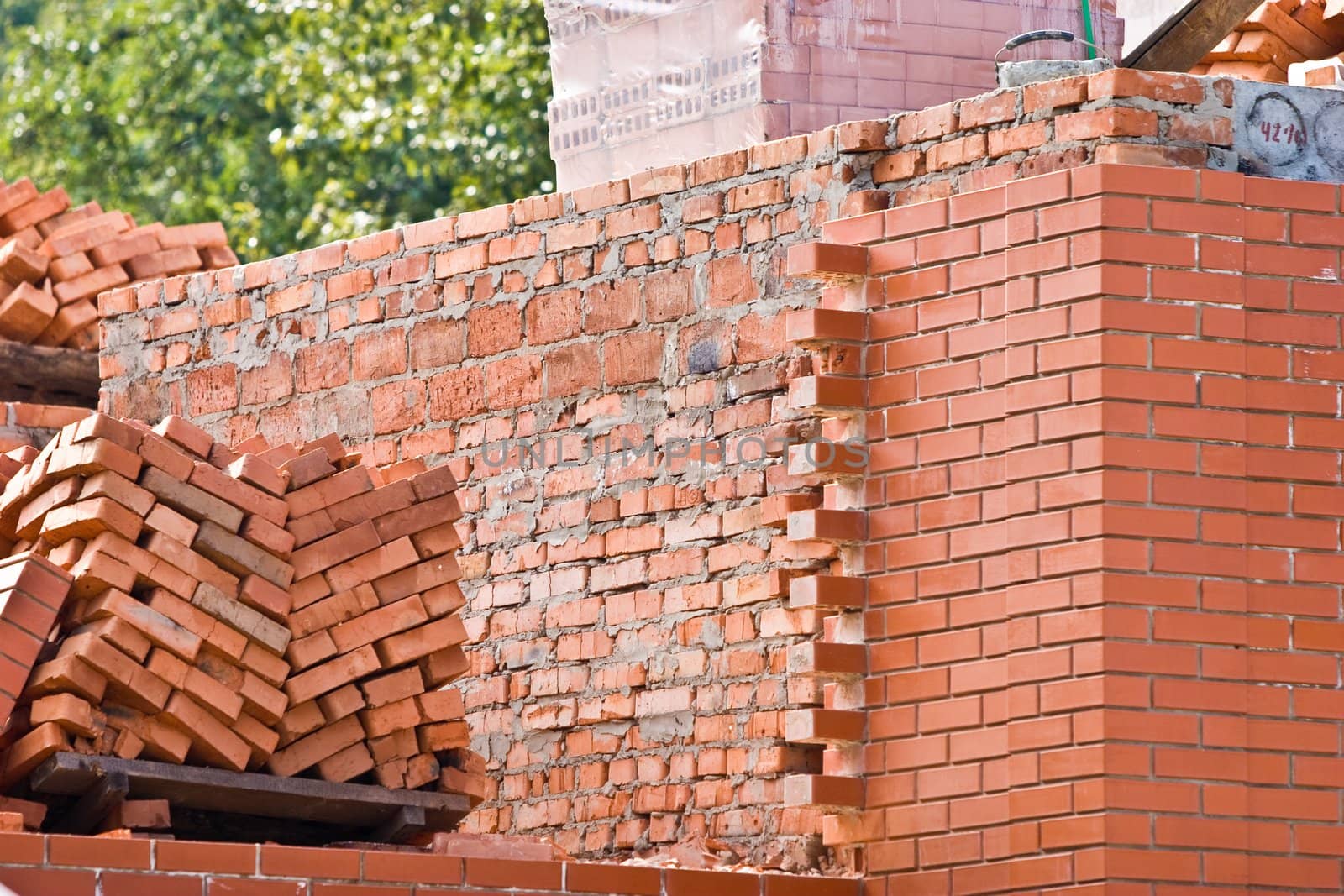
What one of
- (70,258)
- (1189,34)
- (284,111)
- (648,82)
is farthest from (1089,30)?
(284,111)

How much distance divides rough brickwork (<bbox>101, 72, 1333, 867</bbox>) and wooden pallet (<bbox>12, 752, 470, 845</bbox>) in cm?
77

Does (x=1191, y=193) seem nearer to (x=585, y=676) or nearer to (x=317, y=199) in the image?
(x=585, y=676)

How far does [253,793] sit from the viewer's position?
17.7 ft

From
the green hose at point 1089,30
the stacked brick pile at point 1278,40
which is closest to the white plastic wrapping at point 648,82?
the green hose at point 1089,30

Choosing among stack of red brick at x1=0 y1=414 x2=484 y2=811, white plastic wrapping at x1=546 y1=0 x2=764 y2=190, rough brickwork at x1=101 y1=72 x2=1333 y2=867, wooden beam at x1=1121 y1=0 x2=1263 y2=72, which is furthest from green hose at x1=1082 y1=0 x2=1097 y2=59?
stack of red brick at x1=0 y1=414 x2=484 y2=811

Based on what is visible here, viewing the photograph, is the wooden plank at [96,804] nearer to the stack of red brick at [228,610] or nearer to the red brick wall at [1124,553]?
the stack of red brick at [228,610]

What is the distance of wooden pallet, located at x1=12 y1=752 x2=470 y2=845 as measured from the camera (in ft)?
16.9

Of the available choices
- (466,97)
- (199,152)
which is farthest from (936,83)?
(199,152)

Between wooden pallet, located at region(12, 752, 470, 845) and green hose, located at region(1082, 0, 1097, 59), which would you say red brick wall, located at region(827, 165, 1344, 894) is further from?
green hose, located at region(1082, 0, 1097, 59)

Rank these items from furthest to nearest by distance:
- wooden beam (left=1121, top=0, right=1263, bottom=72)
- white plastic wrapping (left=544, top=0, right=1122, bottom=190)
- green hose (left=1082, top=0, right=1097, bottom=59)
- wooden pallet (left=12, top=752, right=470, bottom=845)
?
green hose (left=1082, top=0, right=1097, bottom=59) → wooden beam (left=1121, top=0, right=1263, bottom=72) → white plastic wrapping (left=544, top=0, right=1122, bottom=190) → wooden pallet (left=12, top=752, right=470, bottom=845)

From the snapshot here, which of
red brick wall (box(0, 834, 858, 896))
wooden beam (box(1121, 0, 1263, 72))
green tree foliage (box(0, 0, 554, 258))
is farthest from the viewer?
green tree foliage (box(0, 0, 554, 258))

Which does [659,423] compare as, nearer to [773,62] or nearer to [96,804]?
[773,62]

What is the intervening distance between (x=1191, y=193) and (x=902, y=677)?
4.46ft

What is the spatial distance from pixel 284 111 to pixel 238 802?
13.1 metres
